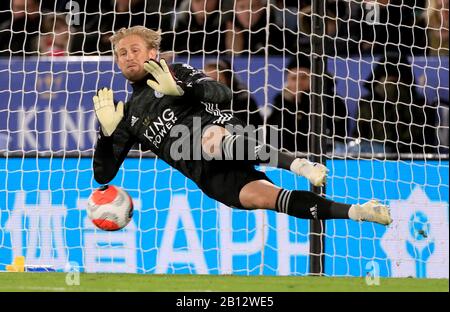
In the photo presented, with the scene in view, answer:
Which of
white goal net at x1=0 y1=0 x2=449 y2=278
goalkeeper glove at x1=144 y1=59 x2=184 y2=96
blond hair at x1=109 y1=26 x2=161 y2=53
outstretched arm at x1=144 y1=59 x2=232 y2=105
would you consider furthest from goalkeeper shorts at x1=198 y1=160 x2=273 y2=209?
white goal net at x1=0 y1=0 x2=449 y2=278

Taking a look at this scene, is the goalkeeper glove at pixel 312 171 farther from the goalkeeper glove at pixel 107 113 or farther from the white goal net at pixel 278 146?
the white goal net at pixel 278 146

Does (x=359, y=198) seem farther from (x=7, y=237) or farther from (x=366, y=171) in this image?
(x=7, y=237)

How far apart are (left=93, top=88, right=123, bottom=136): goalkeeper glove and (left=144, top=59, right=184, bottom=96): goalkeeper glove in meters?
0.48

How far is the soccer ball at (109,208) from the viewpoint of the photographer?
762 cm

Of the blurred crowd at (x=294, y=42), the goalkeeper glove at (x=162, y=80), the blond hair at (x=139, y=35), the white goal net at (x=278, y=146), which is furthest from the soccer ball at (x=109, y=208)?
the blurred crowd at (x=294, y=42)

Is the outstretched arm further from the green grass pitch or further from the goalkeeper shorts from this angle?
the green grass pitch

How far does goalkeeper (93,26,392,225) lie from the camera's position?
733 centimetres

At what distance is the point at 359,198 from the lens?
9.71 metres

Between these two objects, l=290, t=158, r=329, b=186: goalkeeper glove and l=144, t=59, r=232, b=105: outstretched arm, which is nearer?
l=290, t=158, r=329, b=186: goalkeeper glove

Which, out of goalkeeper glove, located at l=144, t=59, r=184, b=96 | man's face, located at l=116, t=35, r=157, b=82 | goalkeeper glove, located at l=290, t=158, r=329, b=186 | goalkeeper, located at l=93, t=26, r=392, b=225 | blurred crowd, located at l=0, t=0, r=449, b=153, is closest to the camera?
goalkeeper glove, located at l=290, t=158, r=329, b=186

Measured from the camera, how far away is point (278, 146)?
9.91 meters

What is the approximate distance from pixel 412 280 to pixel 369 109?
75.1 inches

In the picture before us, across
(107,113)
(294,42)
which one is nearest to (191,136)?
(107,113)

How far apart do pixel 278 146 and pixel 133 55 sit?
2.39 meters
